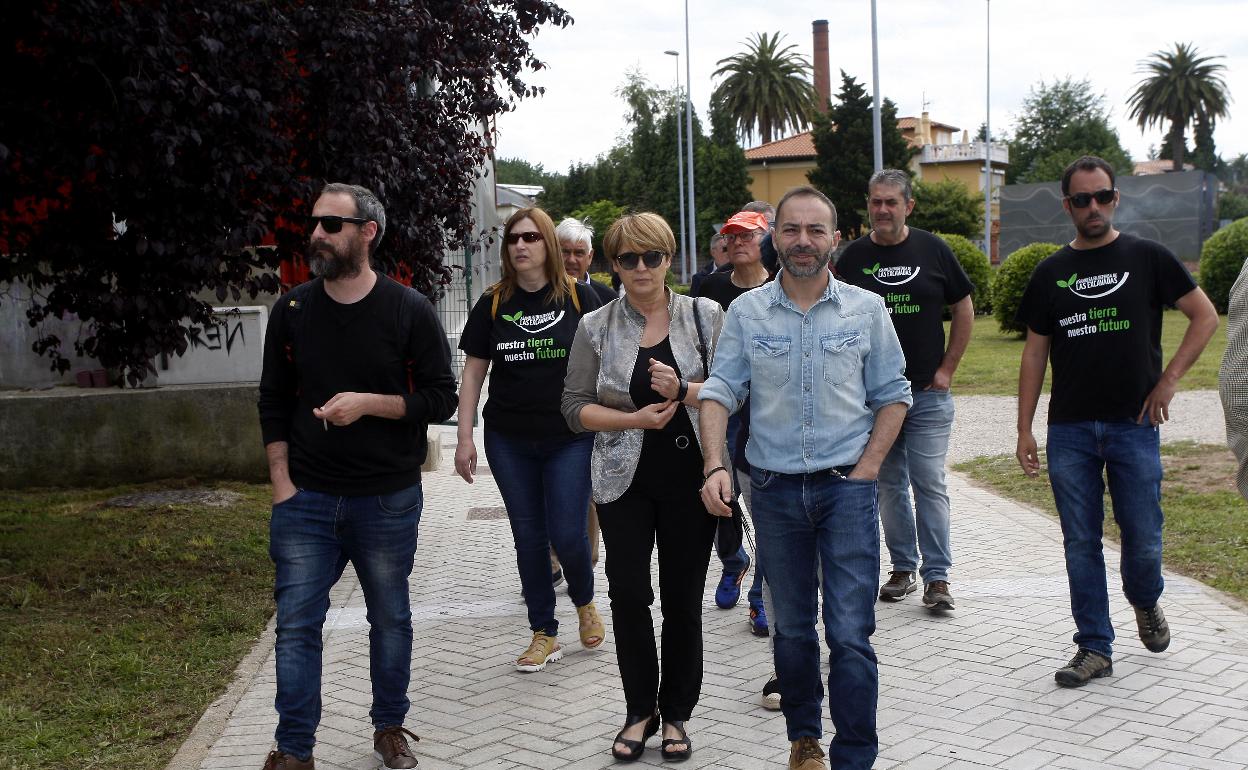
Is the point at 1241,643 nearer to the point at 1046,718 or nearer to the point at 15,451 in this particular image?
the point at 1046,718

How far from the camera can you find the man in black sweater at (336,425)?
4168mm

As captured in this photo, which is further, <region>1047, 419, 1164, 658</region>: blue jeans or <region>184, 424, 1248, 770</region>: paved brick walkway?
<region>1047, 419, 1164, 658</region>: blue jeans

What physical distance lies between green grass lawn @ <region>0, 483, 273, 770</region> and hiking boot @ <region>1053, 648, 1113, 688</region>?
339 centimetres

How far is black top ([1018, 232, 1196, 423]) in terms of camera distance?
4.97m

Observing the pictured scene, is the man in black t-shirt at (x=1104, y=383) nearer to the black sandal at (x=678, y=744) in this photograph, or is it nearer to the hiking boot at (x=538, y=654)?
the black sandal at (x=678, y=744)

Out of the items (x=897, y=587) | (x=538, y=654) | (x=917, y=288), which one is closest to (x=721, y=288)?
(x=917, y=288)

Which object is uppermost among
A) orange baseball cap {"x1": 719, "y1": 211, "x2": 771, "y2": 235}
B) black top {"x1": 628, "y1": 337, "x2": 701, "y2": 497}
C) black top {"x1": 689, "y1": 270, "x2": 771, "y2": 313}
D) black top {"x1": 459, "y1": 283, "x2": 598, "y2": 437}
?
orange baseball cap {"x1": 719, "y1": 211, "x2": 771, "y2": 235}

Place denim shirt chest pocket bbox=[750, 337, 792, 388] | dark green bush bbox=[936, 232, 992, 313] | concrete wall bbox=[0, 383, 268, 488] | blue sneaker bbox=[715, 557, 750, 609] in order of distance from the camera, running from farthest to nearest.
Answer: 1. dark green bush bbox=[936, 232, 992, 313]
2. concrete wall bbox=[0, 383, 268, 488]
3. blue sneaker bbox=[715, 557, 750, 609]
4. denim shirt chest pocket bbox=[750, 337, 792, 388]

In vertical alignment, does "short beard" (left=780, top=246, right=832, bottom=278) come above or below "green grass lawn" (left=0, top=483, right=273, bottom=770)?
above

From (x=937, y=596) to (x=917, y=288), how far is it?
1490 mm

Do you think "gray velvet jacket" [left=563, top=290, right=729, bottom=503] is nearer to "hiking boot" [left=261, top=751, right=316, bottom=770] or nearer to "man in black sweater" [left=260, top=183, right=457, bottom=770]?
"man in black sweater" [left=260, top=183, right=457, bottom=770]

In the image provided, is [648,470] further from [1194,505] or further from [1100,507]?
[1194,505]

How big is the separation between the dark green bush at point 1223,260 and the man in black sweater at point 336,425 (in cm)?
3048

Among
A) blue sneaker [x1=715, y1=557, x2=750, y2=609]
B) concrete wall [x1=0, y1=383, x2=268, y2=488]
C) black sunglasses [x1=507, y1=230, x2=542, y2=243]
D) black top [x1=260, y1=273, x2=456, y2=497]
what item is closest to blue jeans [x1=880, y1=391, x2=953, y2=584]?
blue sneaker [x1=715, y1=557, x2=750, y2=609]
